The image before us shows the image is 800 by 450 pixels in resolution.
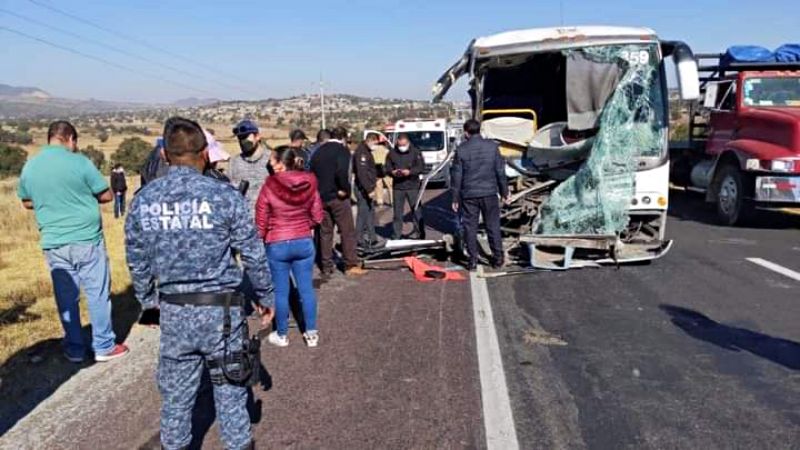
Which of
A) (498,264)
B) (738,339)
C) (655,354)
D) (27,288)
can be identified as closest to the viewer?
(655,354)

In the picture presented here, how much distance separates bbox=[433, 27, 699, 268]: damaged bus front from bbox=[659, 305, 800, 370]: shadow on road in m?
2.28

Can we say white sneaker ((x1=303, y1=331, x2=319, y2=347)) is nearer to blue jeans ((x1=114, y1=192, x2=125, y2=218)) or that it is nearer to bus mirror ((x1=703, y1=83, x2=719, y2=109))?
bus mirror ((x1=703, y1=83, x2=719, y2=109))

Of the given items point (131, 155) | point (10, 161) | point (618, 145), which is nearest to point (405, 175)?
point (618, 145)

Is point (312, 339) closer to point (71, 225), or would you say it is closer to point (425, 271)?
point (71, 225)

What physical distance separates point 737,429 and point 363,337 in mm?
3026

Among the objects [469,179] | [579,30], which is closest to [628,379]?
[469,179]

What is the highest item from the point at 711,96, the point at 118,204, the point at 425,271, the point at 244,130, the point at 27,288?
the point at 711,96

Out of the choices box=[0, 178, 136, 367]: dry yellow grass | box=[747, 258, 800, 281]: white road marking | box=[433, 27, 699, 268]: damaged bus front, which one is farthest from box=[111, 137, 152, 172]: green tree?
box=[747, 258, 800, 281]: white road marking

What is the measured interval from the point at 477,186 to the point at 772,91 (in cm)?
761

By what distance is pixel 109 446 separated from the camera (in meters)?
4.07

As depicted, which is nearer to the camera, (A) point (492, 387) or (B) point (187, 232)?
(B) point (187, 232)

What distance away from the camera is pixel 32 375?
5383 mm

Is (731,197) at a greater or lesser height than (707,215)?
greater

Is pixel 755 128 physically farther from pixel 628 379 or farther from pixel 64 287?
pixel 64 287
